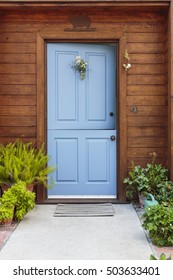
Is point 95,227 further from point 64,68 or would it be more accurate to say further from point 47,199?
point 64,68

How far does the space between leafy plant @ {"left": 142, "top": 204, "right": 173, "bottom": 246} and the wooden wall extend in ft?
5.74

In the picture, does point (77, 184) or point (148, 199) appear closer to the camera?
point (148, 199)

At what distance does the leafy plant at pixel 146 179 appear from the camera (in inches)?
218

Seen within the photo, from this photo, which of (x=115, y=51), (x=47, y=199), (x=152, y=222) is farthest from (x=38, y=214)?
(x=115, y=51)

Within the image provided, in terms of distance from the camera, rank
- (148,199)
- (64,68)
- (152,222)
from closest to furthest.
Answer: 1. (152,222)
2. (148,199)
3. (64,68)

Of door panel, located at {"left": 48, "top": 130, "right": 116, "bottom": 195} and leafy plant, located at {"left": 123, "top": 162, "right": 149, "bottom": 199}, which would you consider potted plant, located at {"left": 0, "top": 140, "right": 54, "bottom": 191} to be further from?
leafy plant, located at {"left": 123, "top": 162, "right": 149, "bottom": 199}

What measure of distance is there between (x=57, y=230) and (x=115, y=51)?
2476 mm

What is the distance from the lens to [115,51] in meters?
5.98

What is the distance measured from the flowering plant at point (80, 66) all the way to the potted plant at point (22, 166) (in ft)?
3.46

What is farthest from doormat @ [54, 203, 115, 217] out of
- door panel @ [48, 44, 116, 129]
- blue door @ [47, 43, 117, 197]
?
door panel @ [48, 44, 116, 129]

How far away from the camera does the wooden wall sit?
5867 mm

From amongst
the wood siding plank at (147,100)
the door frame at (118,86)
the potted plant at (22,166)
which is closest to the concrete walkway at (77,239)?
the potted plant at (22,166)

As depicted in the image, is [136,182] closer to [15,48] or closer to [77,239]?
[77,239]

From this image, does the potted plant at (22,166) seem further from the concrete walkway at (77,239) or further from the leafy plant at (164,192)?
the leafy plant at (164,192)
